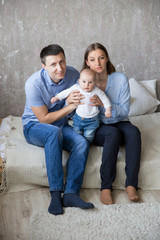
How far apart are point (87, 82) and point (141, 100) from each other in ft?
3.93

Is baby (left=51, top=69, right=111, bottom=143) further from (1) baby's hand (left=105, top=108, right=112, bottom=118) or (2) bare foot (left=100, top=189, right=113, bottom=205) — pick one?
(2) bare foot (left=100, top=189, right=113, bottom=205)

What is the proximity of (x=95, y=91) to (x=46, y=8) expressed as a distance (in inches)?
48.2

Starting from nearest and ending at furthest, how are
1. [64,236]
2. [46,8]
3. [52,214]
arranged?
[64,236]
[52,214]
[46,8]

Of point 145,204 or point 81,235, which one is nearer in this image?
point 81,235

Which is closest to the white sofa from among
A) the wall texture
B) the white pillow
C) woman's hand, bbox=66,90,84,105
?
woman's hand, bbox=66,90,84,105

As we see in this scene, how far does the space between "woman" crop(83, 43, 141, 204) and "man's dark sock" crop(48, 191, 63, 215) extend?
0.99ft

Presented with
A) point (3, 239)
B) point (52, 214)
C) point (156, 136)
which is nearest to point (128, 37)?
point (156, 136)

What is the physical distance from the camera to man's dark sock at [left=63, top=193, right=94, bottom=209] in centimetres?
203

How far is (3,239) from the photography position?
6.11 feet

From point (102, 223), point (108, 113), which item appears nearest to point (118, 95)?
point (108, 113)

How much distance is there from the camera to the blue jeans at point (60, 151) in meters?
2.16

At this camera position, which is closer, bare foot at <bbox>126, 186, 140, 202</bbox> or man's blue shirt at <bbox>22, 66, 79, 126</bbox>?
bare foot at <bbox>126, 186, 140, 202</bbox>

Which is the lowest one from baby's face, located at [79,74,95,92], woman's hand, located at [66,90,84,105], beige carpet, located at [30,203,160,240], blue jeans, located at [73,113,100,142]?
beige carpet, located at [30,203,160,240]

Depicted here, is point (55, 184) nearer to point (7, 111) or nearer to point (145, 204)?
point (145, 204)
